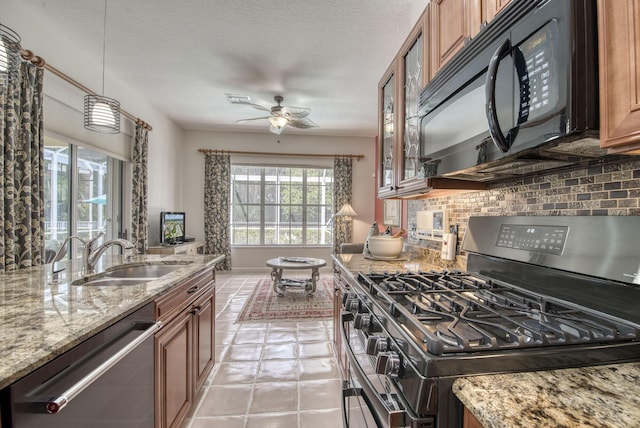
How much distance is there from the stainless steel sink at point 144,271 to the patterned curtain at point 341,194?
13.8ft

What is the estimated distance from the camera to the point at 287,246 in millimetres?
5867

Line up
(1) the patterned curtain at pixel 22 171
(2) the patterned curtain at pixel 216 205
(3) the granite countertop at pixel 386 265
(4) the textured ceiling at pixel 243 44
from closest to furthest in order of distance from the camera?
1. (3) the granite countertop at pixel 386 265
2. (1) the patterned curtain at pixel 22 171
3. (4) the textured ceiling at pixel 243 44
4. (2) the patterned curtain at pixel 216 205

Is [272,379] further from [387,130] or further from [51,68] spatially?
[51,68]

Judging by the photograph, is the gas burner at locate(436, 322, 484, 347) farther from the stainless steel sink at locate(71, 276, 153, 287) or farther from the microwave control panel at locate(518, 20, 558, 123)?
the stainless steel sink at locate(71, 276, 153, 287)

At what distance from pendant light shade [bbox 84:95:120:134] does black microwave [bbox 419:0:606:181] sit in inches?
89.8

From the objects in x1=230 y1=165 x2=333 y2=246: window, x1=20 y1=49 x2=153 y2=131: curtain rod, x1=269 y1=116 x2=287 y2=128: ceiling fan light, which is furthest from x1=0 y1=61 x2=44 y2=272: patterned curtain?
x1=230 y1=165 x2=333 y2=246: window

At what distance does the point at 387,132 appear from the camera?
7.00ft

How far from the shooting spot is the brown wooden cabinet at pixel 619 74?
569mm

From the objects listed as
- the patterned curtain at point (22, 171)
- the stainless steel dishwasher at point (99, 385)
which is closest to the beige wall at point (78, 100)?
the patterned curtain at point (22, 171)

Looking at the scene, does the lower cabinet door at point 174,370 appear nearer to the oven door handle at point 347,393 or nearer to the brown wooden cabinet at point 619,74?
the oven door handle at point 347,393

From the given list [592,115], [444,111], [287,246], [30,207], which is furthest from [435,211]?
[287,246]

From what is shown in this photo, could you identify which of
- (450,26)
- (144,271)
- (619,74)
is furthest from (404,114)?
(144,271)

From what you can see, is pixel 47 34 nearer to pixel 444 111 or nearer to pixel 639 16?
pixel 444 111

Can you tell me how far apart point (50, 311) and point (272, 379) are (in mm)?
1494
